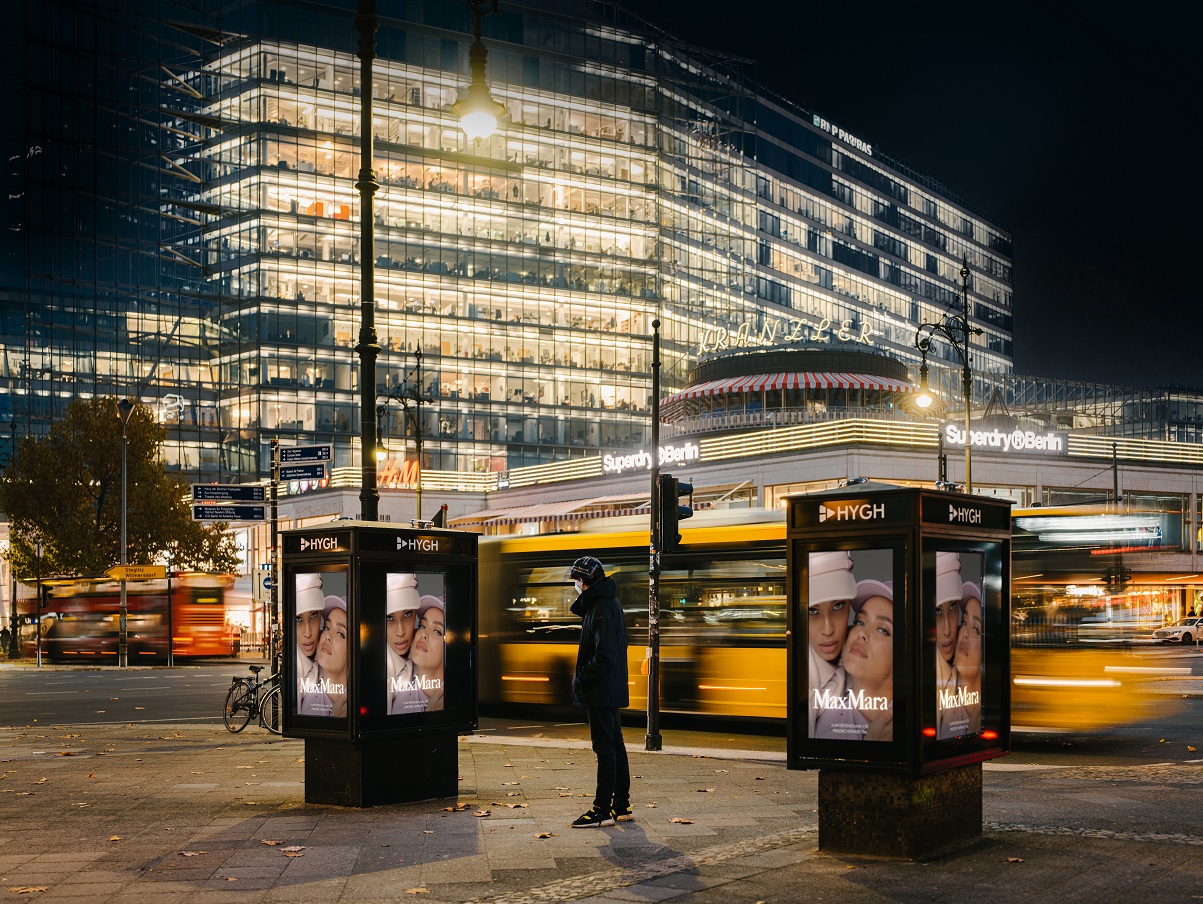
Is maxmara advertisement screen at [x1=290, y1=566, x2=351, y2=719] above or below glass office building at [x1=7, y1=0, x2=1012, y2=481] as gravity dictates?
below

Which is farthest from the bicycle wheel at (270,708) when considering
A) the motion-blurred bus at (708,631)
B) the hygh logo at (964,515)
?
the hygh logo at (964,515)

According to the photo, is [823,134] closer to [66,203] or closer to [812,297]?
[812,297]

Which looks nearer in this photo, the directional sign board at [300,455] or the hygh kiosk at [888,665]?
the hygh kiosk at [888,665]

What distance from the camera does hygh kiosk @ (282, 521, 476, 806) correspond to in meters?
11.1

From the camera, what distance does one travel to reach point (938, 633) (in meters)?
8.45

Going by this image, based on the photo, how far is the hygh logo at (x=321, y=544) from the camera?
11.3 m

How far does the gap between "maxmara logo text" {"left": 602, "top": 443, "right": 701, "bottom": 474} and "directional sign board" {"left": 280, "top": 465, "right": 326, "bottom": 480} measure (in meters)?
25.4

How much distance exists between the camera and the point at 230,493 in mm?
25219

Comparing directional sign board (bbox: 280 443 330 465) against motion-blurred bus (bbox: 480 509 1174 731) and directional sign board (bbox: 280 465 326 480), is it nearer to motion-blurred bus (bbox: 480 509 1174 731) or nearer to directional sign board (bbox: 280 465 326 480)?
directional sign board (bbox: 280 465 326 480)

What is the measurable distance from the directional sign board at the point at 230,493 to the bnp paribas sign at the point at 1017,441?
27.0m

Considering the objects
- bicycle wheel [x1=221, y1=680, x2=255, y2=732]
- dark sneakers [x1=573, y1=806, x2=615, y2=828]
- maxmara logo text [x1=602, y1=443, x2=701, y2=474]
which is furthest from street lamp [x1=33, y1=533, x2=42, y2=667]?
dark sneakers [x1=573, y1=806, x2=615, y2=828]

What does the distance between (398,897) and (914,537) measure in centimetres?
390

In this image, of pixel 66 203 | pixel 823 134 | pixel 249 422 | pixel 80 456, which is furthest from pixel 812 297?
pixel 80 456

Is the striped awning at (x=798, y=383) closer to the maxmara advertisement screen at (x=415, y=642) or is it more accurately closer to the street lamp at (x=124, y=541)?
the street lamp at (x=124, y=541)
